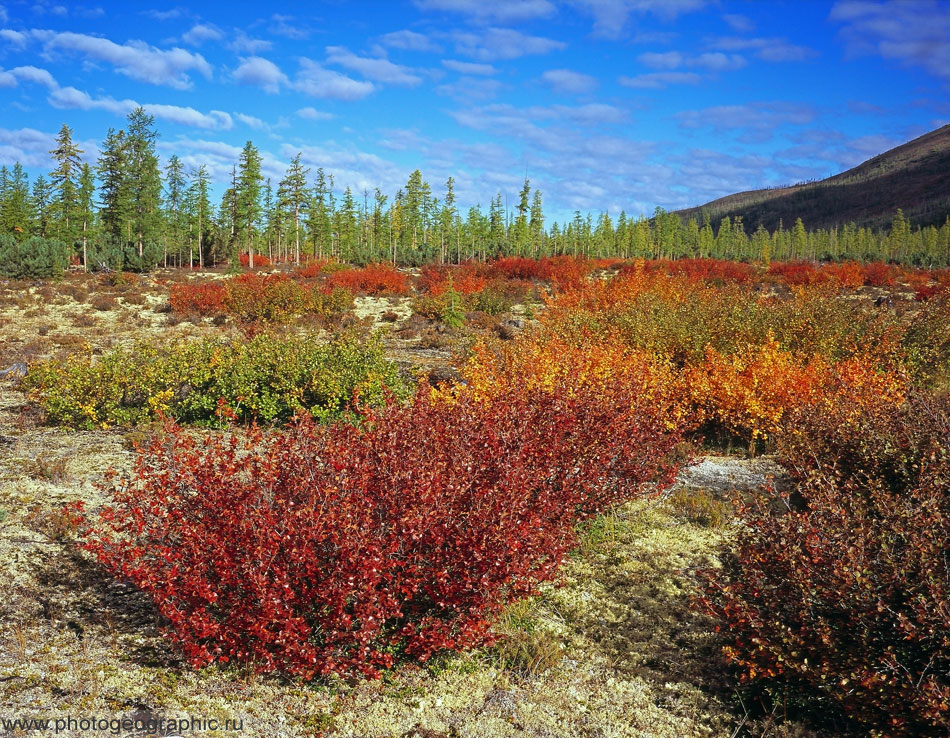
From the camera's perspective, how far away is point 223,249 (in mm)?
51594

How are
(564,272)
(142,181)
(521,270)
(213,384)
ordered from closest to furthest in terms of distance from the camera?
(213,384) < (564,272) < (521,270) < (142,181)

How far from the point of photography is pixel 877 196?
14225cm

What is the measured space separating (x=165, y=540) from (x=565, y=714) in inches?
96.8

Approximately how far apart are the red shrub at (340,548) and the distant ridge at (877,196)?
130980 mm

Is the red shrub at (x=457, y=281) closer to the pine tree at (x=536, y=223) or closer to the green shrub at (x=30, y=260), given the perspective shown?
the green shrub at (x=30, y=260)

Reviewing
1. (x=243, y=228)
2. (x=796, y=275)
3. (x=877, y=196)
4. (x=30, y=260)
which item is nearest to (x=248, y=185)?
(x=243, y=228)

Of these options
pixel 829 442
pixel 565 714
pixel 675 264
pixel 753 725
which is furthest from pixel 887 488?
pixel 675 264

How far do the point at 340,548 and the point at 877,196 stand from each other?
17460cm

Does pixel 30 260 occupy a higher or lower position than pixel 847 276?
higher

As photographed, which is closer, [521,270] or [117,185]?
[521,270]

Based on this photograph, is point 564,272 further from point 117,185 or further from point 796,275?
point 117,185

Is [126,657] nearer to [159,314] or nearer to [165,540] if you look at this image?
[165,540]

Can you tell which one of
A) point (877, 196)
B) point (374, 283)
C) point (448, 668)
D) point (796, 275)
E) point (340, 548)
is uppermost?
point (877, 196)

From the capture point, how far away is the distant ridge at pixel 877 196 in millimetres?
125875
